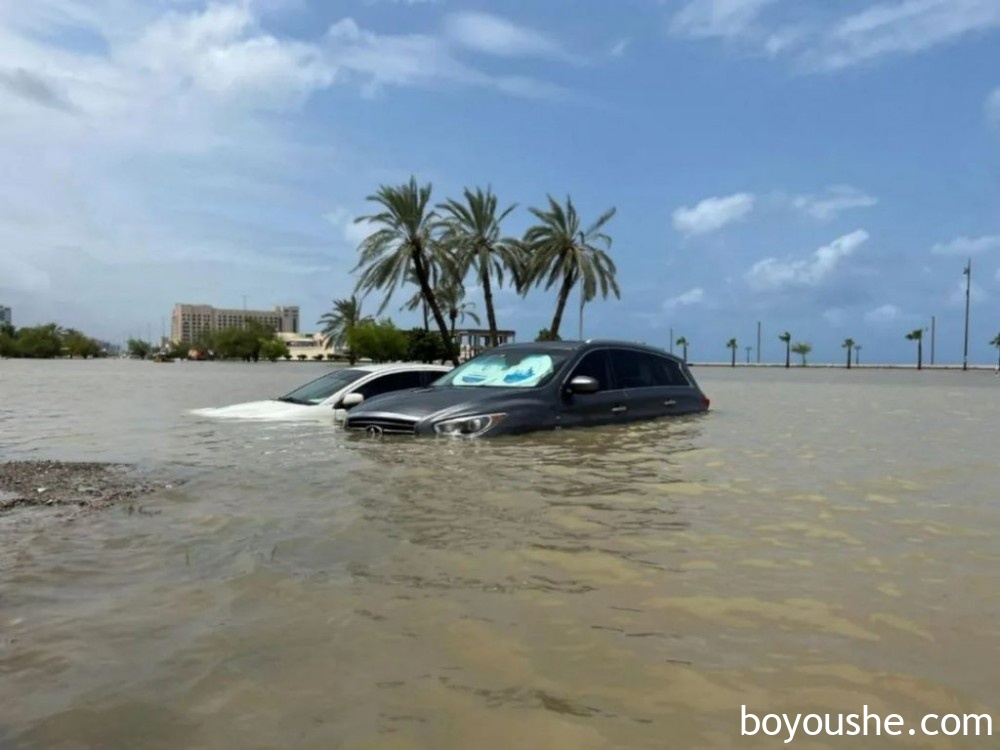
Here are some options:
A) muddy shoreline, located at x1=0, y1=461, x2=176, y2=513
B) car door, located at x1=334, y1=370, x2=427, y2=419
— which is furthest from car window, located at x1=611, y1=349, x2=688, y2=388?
muddy shoreline, located at x1=0, y1=461, x2=176, y2=513

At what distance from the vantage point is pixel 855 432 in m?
11.2

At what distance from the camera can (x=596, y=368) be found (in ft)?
32.5

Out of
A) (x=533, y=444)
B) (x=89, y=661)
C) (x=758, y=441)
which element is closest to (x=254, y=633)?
(x=89, y=661)

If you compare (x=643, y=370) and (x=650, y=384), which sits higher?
(x=643, y=370)

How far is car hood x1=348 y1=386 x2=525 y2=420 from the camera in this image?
8297mm

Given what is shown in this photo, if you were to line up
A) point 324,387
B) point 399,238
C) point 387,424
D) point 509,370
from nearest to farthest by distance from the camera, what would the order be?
point 387,424 → point 509,370 → point 324,387 → point 399,238

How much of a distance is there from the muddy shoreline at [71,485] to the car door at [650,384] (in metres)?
5.92

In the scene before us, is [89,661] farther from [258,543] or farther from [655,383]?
[655,383]

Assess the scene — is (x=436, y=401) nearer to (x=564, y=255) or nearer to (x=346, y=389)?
(x=346, y=389)

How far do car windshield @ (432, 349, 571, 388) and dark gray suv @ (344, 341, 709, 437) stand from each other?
0.04ft

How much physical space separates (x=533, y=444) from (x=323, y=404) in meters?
4.02

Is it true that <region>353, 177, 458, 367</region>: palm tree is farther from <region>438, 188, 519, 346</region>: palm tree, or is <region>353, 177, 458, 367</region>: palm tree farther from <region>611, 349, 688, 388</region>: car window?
<region>611, 349, 688, 388</region>: car window

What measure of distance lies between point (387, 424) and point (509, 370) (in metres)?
1.72

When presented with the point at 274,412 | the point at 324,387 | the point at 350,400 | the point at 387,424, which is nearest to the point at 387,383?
the point at 350,400
